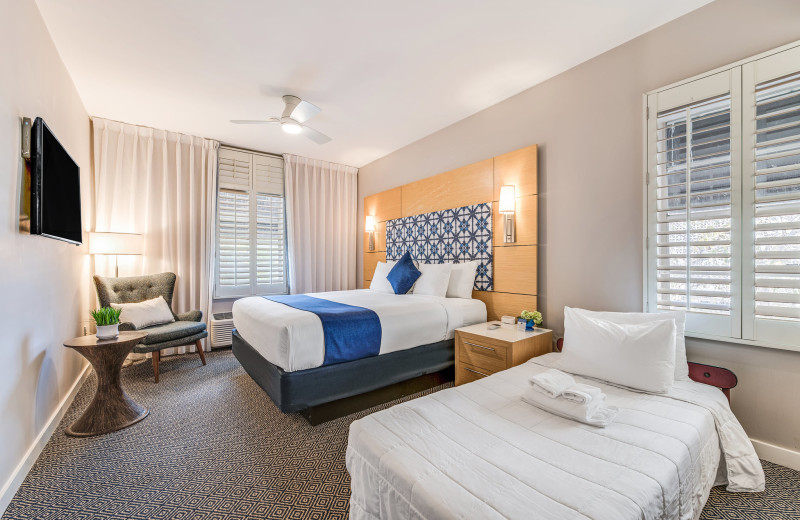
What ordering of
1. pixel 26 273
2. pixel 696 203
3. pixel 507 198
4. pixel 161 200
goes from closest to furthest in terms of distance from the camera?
pixel 26 273, pixel 696 203, pixel 507 198, pixel 161 200

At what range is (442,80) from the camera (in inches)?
120

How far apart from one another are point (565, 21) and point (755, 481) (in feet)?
9.71

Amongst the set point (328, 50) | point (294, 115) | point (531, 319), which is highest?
point (328, 50)

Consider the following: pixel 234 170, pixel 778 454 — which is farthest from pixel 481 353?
pixel 234 170

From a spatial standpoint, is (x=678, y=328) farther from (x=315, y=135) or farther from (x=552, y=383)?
(x=315, y=135)

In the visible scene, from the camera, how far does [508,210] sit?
3244 millimetres

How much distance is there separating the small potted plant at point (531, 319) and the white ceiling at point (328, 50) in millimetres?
2138

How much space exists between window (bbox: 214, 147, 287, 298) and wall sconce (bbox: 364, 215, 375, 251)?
4.26ft

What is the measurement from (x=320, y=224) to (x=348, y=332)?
10.4 ft

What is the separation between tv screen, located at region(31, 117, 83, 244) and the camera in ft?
6.31

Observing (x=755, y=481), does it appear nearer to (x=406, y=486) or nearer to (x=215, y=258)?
(x=406, y=486)

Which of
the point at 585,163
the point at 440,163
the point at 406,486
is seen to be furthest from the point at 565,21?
the point at 406,486

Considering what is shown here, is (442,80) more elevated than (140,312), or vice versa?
(442,80)

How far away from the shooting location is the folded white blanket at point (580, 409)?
1.53m
